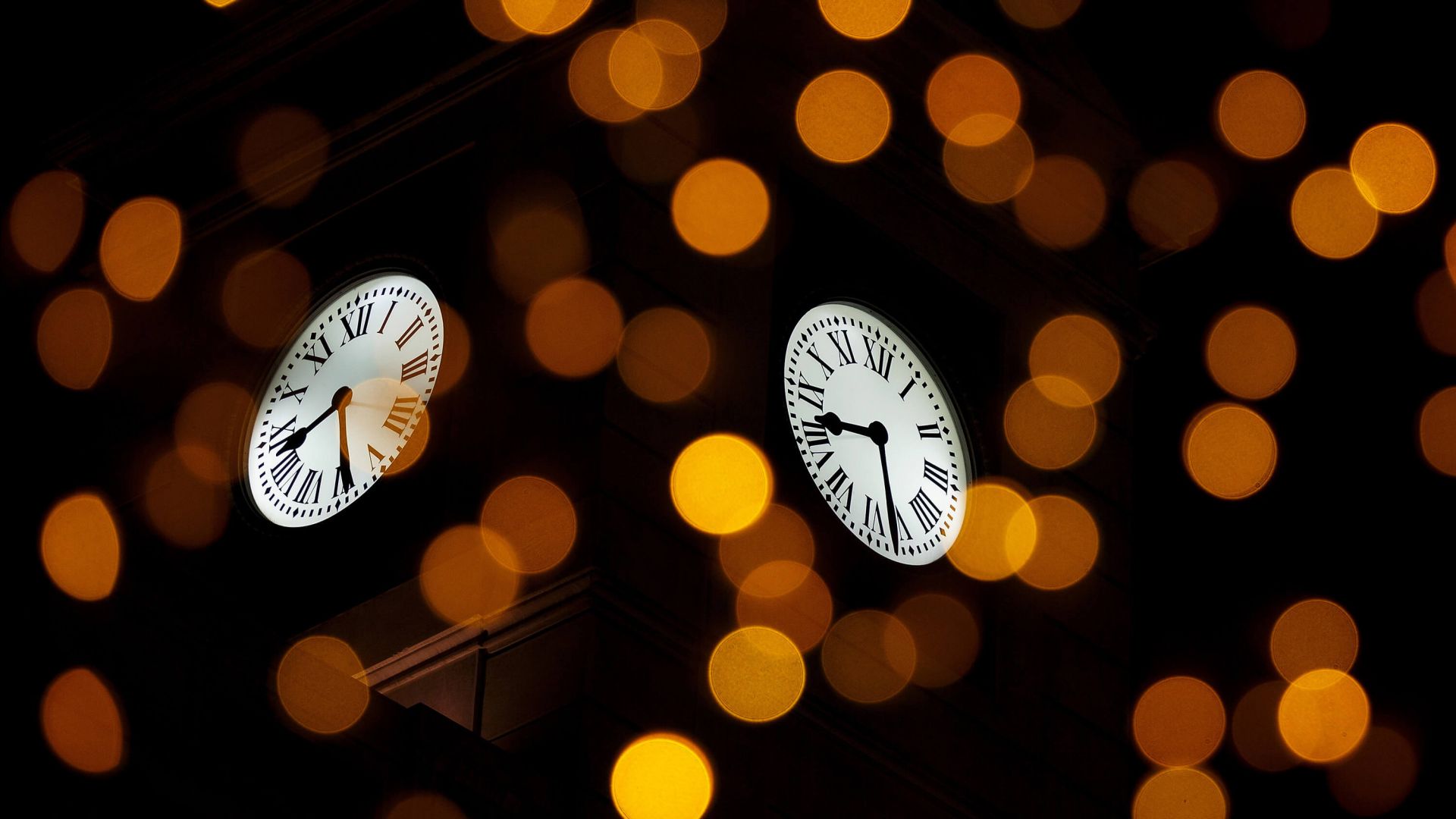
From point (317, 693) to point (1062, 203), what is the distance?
592cm

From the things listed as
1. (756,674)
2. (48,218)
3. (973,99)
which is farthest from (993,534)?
(48,218)

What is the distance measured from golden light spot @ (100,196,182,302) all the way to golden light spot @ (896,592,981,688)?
410 cm

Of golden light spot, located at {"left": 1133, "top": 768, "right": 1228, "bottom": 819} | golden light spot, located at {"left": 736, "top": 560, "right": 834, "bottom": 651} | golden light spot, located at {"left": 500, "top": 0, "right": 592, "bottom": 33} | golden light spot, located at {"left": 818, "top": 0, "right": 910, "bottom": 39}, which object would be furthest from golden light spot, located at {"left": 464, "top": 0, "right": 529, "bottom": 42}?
golden light spot, located at {"left": 1133, "top": 768, "right": 1228, "bottom": 819}

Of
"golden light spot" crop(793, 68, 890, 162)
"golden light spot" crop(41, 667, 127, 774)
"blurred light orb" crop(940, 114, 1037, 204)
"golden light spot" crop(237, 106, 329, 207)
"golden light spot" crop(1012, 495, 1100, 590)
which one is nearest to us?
"golden light spot" crop(41, 667, 127, 774)

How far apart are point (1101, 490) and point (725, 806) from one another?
11.4 feet

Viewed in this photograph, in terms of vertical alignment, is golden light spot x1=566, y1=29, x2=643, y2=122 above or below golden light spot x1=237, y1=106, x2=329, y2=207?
below

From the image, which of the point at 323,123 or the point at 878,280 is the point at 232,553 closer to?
the point at 323,123

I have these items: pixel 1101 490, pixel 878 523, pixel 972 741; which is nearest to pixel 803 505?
pixel 878 523

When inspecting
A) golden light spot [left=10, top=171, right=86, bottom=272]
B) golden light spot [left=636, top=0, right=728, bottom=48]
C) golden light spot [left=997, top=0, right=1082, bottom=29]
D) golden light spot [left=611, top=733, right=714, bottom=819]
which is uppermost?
golden light spot [left=997, top=0, right=1082, bottom=29]

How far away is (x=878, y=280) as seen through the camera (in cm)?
1388

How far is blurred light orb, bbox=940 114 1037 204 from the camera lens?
47.3 ft

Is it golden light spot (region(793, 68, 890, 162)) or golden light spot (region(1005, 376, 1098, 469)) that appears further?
golden light spot (region(1005, 376, 1098, 469))

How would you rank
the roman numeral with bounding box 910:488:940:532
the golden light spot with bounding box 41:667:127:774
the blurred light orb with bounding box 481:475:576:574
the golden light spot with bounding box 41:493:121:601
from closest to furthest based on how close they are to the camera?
the golden light spot with bounding box 41:667:127:774, the golden light spot with bounding box 41:493:121:601, the blurred light orb with bounding box 481:475:576:574, the roman numeral with bounding box 910:488:940:532

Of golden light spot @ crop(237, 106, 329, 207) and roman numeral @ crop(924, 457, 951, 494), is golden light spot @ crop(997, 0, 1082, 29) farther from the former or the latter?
golden light spot @ crop(237, 106, 329, 207)
